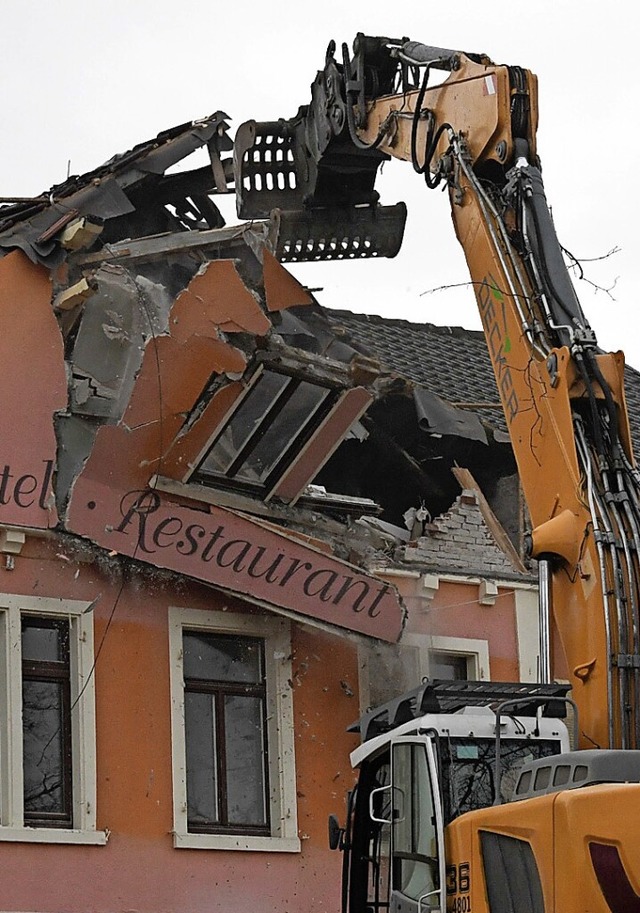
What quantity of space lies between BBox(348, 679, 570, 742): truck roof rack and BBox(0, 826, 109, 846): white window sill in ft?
13.8

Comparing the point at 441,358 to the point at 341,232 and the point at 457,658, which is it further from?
the point at 457,658

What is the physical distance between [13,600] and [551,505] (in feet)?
17.0

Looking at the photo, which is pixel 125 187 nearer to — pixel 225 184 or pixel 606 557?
pixel 225 184

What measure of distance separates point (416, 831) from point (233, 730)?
550 centimetres

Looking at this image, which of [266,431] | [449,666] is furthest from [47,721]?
[449,666]

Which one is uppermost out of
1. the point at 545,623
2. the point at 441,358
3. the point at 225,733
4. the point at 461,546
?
the point at 441,358

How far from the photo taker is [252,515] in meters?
16.2

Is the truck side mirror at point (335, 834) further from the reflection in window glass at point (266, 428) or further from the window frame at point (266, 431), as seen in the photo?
the reflection in window glass at point (266, 428)

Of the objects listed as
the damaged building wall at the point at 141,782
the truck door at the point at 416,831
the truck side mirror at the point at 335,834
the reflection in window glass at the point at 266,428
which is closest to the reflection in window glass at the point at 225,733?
the damaged building wall at the point at 141,782

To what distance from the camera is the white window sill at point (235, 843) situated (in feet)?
48.8

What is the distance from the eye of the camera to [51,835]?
46.5 ft

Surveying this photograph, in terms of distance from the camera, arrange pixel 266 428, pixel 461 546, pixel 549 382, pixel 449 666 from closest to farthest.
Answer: pixel 549 382
pixel 266 428
pixel 449 666
pixel 461 546

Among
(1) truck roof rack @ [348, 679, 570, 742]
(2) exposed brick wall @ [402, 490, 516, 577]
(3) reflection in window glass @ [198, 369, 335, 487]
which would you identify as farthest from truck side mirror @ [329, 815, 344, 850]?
(2) exposed brick wall @ [402, 490, 516, 577]

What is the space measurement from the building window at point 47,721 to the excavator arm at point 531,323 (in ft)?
14.0
